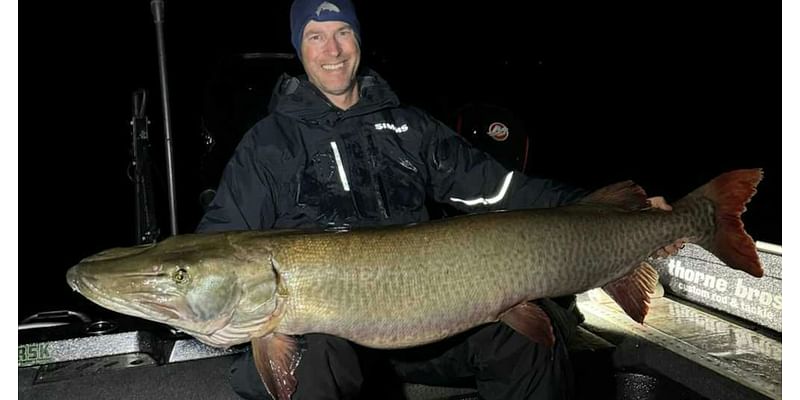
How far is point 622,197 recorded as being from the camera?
2686 millimetres

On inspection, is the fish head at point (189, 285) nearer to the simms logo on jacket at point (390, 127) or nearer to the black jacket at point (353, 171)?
the black jacket at point (353, 171)

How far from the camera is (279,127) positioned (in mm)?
2959

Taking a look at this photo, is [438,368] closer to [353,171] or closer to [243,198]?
[353,171]

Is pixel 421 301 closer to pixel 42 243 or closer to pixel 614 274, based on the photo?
pixel 614 274

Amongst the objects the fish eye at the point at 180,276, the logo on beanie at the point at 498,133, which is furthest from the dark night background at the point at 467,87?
the fish eye at the point at 180,276

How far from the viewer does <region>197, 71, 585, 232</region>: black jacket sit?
2793 mm

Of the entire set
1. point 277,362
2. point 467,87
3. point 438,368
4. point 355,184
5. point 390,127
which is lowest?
point 438,368

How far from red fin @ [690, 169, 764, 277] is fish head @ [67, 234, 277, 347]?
1880 millimetres

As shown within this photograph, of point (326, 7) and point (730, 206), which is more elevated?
point (326, 7)

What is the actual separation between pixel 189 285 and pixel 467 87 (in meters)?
20.8

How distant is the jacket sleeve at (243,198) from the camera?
2627 mm

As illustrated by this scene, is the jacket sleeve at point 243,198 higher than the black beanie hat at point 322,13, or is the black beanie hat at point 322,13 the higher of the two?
the black beanie hat at point 322,13

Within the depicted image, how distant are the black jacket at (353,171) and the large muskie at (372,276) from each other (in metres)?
0.42

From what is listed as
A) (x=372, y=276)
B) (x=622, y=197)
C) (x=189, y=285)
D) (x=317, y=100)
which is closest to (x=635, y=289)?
(x=622, y=197)
